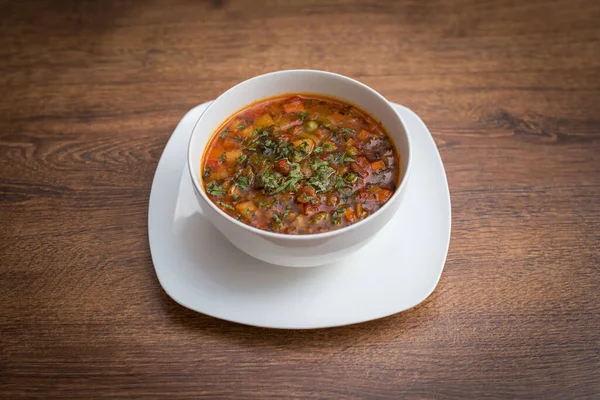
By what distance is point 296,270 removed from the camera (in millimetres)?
2357

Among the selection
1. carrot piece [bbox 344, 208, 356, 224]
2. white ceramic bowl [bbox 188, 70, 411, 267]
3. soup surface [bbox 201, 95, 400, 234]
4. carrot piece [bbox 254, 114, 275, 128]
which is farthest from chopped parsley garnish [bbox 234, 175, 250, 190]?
carrot piece [bbox 344, 208, 356, 224]

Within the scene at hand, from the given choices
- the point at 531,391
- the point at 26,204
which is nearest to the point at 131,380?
the point at 26,204

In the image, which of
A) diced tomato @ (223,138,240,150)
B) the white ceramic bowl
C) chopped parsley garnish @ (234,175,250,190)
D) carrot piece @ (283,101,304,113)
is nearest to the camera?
the white ceramic bowl

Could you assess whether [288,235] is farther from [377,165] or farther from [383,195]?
[377,165]

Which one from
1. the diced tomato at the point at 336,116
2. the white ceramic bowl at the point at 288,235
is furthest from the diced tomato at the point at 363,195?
A: the diced tomato at the point at 336,116

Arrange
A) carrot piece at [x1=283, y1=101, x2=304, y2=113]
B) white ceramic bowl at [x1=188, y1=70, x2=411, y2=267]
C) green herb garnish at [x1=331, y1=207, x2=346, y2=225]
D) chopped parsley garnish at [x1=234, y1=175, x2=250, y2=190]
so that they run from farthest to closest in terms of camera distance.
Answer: carrot piece at [x1=283, y1=101, x2=304, y2=113] → chopped parsley garnish at [x1=234, y1=175, x2=250, y2=190] → green herb garnish at [x1=331, y1=207, x2=346, y2=225] → white ceramic bowl at [x1=188, y1=70, x2=411, y2=267]

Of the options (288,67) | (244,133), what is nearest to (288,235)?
(244,133)

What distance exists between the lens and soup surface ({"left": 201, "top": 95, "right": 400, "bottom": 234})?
7.32 ft

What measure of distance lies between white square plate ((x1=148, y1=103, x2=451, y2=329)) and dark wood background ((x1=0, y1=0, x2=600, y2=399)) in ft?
0.43

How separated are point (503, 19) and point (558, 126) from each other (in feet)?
3.07

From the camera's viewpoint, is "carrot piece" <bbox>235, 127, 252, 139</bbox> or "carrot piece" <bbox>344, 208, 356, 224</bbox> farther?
"carrot piece" <bbox>235, 127, 252, 139</bbox>

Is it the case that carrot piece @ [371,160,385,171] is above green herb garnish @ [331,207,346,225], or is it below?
above

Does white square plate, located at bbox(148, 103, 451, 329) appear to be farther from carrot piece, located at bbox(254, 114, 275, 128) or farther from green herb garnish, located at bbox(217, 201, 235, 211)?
carrot piece, located at bbox(254, 114, 275, 128)

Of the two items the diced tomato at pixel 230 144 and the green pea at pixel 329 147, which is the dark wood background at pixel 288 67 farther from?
the green pea at pixel 329 147
